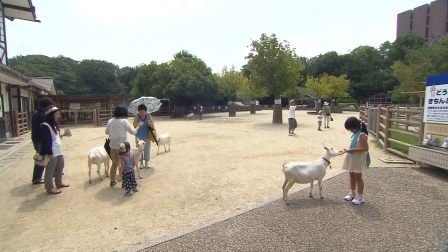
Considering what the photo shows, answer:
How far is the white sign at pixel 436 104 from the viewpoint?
210 inches

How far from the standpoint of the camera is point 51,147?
4.50 m

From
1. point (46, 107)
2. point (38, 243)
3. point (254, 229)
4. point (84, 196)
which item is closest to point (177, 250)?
point (254, 229)

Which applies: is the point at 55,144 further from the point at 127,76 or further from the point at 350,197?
the point at 127,76

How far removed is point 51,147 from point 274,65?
15.1 metres

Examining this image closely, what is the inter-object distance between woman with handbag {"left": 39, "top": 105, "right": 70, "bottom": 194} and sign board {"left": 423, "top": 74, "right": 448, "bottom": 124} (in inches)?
310

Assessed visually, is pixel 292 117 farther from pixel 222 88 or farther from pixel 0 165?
pixel 222 88

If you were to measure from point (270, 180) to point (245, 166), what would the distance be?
1.27 metres

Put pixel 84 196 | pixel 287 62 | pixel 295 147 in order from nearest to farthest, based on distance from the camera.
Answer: pixel 84 196 → pixel 295 147 → pixel 287 62

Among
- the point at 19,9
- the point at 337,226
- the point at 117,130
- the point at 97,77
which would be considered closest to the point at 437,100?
the point at 337,226

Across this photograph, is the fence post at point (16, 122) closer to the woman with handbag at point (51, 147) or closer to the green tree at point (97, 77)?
the woman with handbag at point (51, 147)

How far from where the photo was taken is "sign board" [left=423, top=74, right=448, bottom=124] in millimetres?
5328

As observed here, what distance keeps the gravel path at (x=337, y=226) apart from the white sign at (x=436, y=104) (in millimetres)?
1863

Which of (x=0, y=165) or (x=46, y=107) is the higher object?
(x=46, y=107)

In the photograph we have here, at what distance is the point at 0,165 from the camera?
6.88 meters
